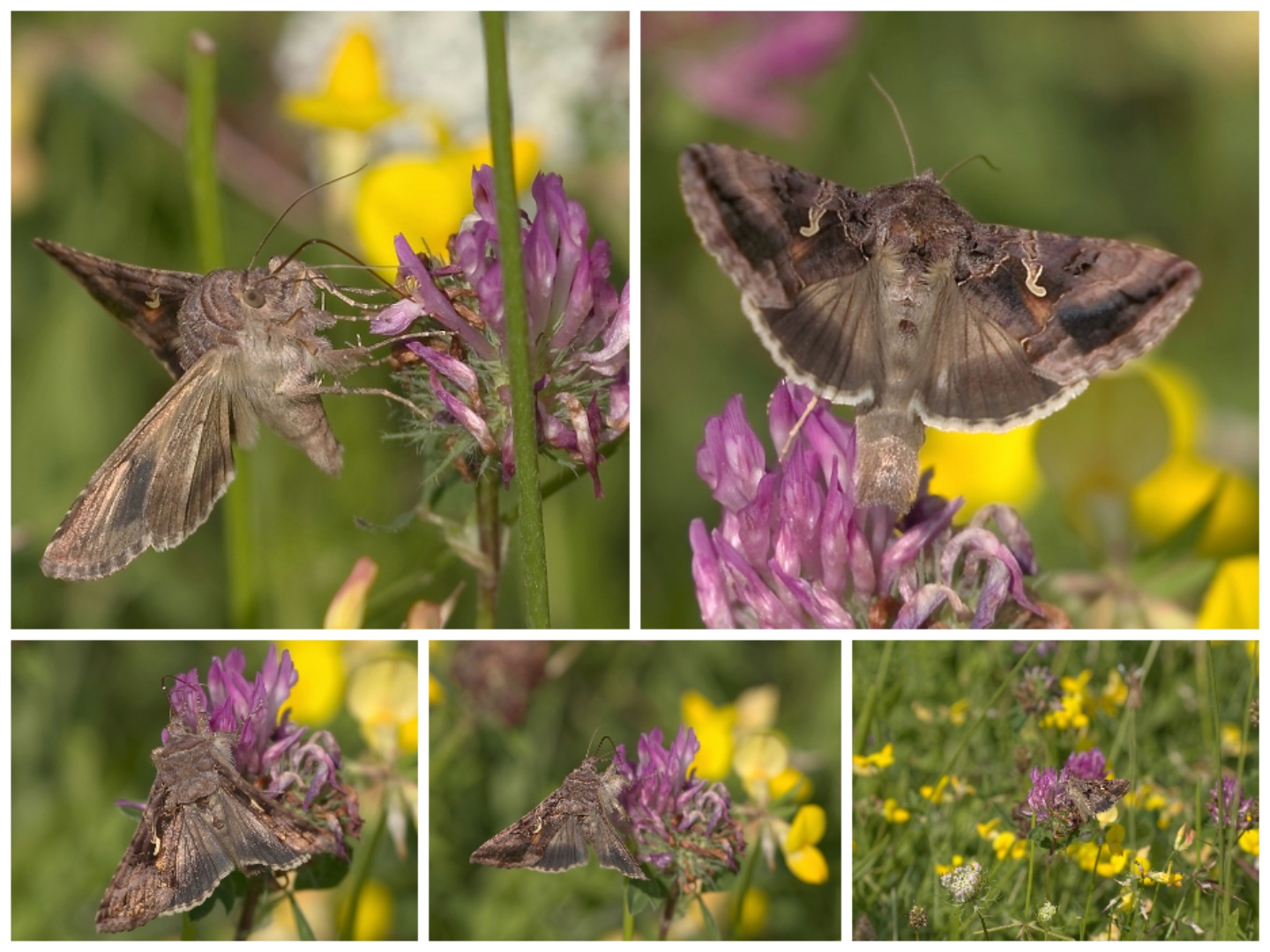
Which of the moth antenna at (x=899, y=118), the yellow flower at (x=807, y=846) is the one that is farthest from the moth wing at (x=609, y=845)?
the moth antenna at (x=899, y=118)

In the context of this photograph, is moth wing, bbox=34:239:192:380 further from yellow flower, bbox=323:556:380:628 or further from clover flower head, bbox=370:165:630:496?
yellow flower, bbox=323:556:380:628

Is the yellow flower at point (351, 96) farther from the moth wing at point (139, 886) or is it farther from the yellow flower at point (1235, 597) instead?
the yellow flower at point (1235, 597)

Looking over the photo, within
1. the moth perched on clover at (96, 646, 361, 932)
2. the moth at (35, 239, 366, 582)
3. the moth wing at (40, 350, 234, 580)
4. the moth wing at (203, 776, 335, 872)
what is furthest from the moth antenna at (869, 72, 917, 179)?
the moth wing at (203, 776, 335, 872)

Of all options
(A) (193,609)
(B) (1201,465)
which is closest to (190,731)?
(A) (193,609)

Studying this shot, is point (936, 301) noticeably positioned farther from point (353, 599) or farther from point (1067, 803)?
point (353, 599)

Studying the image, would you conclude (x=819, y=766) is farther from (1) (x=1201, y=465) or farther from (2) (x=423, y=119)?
(2) (x=423, y=119)

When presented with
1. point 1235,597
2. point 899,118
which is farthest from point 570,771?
point 899,118

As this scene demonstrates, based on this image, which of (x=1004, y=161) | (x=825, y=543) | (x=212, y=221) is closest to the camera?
(x=825, y=543)
